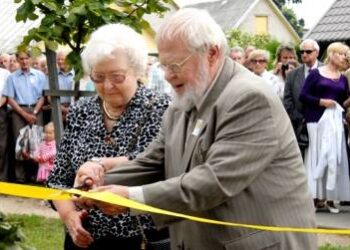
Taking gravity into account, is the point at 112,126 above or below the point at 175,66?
below

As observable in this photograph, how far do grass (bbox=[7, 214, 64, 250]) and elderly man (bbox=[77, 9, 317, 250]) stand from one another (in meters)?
4.38

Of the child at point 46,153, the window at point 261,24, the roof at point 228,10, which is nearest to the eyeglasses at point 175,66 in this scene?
the child at point 46,153

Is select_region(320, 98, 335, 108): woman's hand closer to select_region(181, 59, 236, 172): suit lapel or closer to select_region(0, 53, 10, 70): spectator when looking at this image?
select_region(0, 53, 10, 70): spectator

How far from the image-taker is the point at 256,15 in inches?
2645

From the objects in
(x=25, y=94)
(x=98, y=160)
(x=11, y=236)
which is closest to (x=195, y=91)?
(x=98, y=160)

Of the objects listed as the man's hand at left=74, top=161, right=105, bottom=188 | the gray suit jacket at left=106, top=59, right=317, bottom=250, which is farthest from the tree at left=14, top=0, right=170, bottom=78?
the gray suit jacket at left=106, top=59, right=317, bottom=250

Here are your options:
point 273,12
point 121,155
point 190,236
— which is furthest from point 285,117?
point 273,12

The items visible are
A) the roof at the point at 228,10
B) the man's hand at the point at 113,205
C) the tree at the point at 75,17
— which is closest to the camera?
the man's hand at the point at 113,205

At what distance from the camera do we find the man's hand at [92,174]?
3.56 metres

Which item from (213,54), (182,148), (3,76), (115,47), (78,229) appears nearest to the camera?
(213,54)

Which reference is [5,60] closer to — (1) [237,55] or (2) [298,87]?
(1) [237,55]

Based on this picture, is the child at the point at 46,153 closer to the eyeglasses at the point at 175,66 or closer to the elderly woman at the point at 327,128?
the elderly woman at the point at 327,128

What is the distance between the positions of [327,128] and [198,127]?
251 inches

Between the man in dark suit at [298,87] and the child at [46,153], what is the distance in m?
3.26
